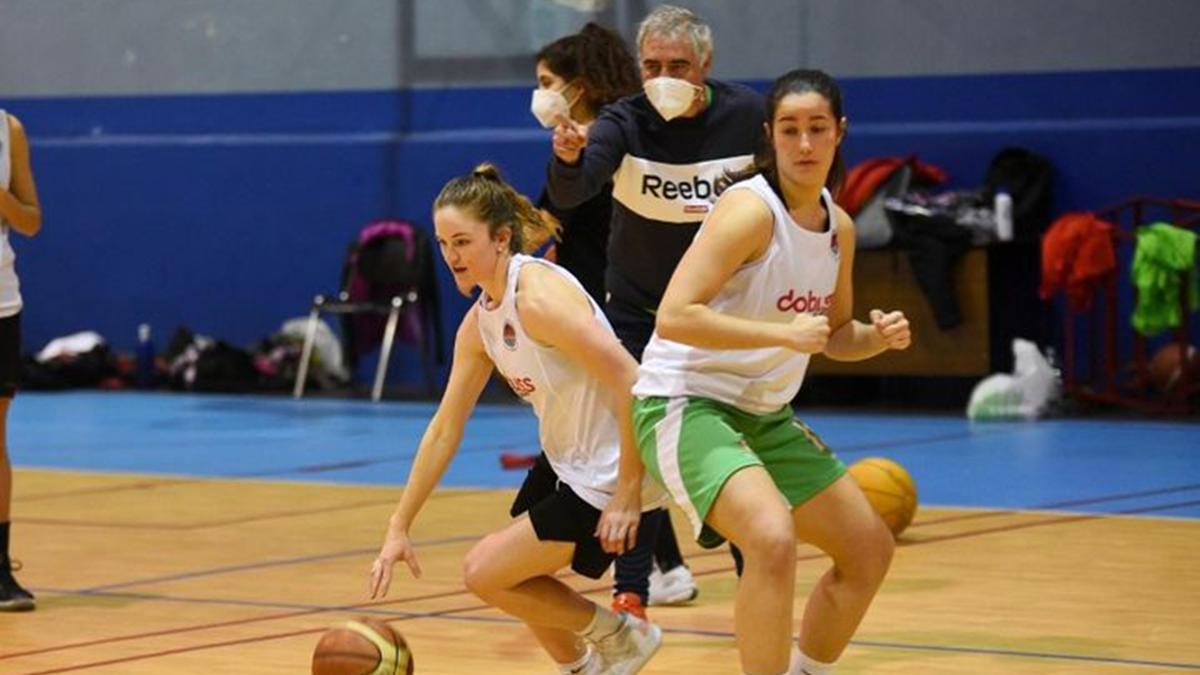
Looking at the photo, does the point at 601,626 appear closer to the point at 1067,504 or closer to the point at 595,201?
the point at 595,201

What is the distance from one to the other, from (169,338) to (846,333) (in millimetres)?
11532

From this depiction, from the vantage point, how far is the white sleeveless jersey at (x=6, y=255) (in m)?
7.40

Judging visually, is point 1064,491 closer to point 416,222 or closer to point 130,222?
point 416,222

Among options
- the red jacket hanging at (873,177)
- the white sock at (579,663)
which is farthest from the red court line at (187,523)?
the red jacket hanging at (873,177)

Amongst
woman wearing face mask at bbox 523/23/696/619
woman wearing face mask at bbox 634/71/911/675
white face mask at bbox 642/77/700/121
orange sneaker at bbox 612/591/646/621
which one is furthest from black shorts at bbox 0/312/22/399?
woman wearing face mask at bbox 634/71/911/675

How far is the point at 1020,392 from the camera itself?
1287 centimetres

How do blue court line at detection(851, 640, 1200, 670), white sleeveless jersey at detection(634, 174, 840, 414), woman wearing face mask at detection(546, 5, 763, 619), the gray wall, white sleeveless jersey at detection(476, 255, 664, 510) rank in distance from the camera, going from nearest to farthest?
white sleeveless jersey at detection(634, 174, 840, 414)
white sleeveless jersey at detection(476, 255, 664, 510)
blue court line at detection(851, 640, 1200, 670)
woman wearing face mask at detection(546, 5, 763, 619)
the gray wall

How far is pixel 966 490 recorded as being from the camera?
32.6 feet

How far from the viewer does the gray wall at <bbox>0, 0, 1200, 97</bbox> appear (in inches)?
529

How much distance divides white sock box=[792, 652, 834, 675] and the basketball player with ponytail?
0.51 meters

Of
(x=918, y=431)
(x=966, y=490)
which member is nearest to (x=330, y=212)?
(x=918, y=431)

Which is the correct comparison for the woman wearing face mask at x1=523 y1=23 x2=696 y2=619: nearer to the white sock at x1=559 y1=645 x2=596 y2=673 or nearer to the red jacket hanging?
the white sock at x1=559 y1=645 x2=596 y2=673

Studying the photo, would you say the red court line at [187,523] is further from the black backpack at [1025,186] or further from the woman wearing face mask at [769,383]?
the black backpack at [1025,186]

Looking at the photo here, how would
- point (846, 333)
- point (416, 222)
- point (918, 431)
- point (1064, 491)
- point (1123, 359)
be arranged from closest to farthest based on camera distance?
1. point (846, 333)
2. point (1064, 491)
3. point (918, 431)
4. point (1123, 359)
5. point (416, 222)
